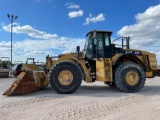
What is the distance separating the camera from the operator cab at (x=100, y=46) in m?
10.7

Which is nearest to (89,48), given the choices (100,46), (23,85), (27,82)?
(100,46)

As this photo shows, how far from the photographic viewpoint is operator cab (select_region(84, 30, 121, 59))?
10.7 meters

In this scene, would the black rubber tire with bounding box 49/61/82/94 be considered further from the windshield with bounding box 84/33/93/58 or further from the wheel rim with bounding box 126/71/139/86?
the wheel rim with bounding box 126/71/139/86

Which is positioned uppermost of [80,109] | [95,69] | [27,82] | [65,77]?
[95,69]

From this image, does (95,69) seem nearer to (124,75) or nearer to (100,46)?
(100,46)

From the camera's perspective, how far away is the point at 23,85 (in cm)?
926

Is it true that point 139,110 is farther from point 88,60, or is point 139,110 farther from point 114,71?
point 88,60

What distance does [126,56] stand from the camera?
10.5 meters

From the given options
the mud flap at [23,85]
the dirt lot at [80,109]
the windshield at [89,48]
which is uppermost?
the windshield at [89,48]

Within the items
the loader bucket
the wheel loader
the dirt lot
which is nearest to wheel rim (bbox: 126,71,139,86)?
the wheel loader

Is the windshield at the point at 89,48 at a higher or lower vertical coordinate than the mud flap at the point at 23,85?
higher

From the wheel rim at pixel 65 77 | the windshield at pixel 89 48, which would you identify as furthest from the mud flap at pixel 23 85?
the windshield at pixel 89 48

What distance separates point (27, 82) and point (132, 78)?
4.57m

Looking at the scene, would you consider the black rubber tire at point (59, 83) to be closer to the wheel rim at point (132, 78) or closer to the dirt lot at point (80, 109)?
the dirt lot at point (80, 109)
